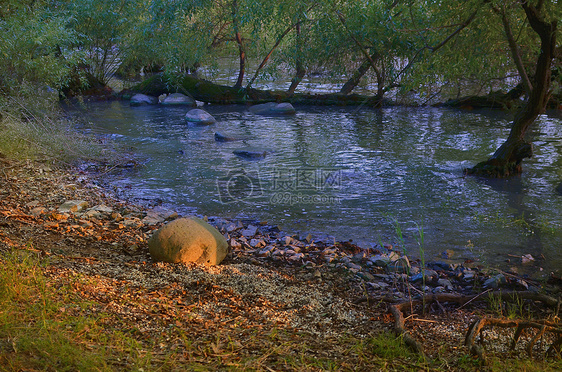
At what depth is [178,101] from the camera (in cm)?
1889

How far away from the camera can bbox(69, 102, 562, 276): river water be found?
640cm

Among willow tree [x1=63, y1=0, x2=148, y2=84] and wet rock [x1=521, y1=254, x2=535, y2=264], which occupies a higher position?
willow tree [x1=63, y1=0, x2=148, y2=84]

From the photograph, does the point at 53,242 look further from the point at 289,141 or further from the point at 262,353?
the point at 289,141

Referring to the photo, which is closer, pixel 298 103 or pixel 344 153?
pixel 344 153

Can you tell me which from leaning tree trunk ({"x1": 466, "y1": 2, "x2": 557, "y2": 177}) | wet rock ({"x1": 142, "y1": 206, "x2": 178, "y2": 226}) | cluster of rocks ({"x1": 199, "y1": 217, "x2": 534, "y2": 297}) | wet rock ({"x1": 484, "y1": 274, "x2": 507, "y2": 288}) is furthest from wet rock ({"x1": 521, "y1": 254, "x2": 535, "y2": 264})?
wet rock ({"x1": 142, "y1": 206, "x2": 178, "y2": 226})

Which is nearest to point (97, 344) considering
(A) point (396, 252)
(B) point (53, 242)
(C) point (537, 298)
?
(B) point (53, 242)

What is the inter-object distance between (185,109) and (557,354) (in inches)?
660

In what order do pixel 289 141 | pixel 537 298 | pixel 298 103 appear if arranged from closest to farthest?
pixel 537 298 < pixel 289 141 < pixel 298 103

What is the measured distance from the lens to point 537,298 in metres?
3.74

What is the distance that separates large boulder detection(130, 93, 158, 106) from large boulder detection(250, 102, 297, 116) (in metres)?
4.56

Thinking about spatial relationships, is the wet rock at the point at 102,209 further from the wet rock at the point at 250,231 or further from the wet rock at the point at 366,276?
the wet rock at the point at 366,276

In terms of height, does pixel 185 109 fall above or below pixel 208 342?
above

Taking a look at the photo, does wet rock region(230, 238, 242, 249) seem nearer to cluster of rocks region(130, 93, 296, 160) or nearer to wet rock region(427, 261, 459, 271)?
wet rock region(427, 261, 459, 271)

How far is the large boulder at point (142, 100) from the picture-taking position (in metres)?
18.9
